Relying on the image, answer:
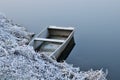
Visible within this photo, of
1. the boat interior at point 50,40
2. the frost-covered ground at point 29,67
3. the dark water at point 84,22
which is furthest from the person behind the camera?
the boat interior at point 50,40

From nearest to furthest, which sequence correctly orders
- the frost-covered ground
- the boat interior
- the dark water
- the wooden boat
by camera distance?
the frost-covered ground, the wooden boat, the dark water, the boat interior

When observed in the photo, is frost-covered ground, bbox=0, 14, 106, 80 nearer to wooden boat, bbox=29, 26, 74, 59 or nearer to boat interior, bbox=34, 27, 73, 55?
wooden boat, bbox=29, 26, 74, 59

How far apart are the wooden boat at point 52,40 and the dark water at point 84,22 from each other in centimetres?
48

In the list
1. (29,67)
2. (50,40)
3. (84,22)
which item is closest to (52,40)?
(50,40)

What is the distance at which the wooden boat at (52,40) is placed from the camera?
1044 centimetres

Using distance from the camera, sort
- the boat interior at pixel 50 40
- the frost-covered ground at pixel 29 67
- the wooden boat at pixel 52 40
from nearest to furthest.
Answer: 1. the frost-covered ground at pixel 29 67
2. the wooden boat at pixel 52 40
3. the boat interior at pixel 50 40

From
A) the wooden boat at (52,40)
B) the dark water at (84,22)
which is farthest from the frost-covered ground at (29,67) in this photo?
the dark water at (84,22)

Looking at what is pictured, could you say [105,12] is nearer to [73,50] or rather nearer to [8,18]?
[73,50]

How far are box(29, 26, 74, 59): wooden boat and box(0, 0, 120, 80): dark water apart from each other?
1.57ft

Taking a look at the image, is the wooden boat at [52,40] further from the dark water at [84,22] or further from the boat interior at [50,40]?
the dark water at [84,22]

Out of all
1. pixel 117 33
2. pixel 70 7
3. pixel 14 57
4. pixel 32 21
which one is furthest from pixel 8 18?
pixel 14 57

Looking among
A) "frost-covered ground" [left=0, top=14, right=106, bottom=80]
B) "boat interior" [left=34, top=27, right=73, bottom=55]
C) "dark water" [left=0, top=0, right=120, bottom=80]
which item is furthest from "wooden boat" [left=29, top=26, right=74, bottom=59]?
"frost-covered ground" [left=0, top=14, right=106, bottom=80]

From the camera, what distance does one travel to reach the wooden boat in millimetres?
10438

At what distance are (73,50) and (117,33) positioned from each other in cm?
196
